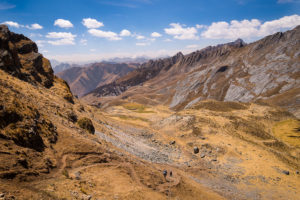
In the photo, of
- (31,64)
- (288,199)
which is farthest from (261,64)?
(31,64)

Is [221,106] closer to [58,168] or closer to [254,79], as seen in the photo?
[58,168]

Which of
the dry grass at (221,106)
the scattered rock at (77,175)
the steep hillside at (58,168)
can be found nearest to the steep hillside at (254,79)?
the dry grass at (221,106)

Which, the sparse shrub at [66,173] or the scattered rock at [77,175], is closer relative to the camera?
the sparse shrub at [66,173]

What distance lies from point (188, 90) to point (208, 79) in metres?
16.6

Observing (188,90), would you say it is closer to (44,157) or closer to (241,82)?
(241,82)

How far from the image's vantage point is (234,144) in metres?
33.2

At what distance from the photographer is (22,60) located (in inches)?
1328

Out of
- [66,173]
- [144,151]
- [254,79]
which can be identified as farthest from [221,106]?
[254,79]

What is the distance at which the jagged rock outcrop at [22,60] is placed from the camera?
27092 mm

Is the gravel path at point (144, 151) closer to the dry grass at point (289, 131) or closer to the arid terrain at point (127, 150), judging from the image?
the arid terrain at point (127, 150)

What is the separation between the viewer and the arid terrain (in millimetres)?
12281

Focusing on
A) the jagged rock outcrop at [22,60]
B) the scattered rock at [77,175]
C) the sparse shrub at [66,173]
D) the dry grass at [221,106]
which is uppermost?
the jagged rock outcrop at [22,60]

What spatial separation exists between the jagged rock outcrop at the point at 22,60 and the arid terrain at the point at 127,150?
0.57 ft

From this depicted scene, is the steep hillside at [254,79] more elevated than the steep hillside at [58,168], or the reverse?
the steep hillside at [254,79]
